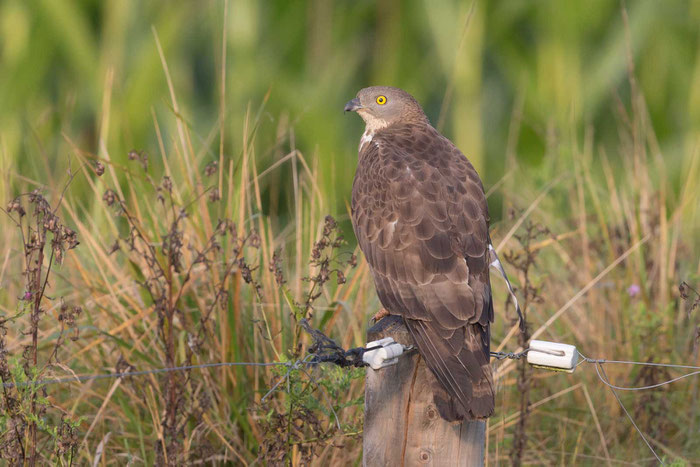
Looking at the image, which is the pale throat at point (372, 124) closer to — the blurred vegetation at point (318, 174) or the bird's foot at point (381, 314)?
the blurred vegetation at point (318, 174)

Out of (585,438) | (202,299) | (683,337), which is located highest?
(202,299)

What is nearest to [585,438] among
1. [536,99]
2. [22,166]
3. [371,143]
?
[371,143]

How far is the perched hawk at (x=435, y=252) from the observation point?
2.85 m

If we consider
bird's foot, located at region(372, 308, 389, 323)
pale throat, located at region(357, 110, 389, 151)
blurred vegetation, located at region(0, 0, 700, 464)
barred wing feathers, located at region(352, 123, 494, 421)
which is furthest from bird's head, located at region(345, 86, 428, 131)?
bird's foot, located at region(372, 308, 389, 323)

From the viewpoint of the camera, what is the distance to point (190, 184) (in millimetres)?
4375

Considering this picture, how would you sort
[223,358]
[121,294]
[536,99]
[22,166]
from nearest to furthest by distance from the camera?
[223,358]
[121,294]
[22,166]
[536,99]

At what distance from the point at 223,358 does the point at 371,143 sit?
39.8 inches

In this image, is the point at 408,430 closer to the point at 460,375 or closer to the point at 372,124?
the point at 460,375

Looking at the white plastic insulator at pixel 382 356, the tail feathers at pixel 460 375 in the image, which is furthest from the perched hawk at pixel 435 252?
the white plastic insulator at pixel 382 356

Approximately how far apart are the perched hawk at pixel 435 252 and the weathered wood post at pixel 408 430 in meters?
0.07

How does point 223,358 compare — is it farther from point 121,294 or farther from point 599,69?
point 599,69

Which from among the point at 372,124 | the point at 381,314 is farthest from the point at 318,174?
the point at 381,314

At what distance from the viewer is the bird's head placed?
430cm

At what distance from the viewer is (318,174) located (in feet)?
18.1
